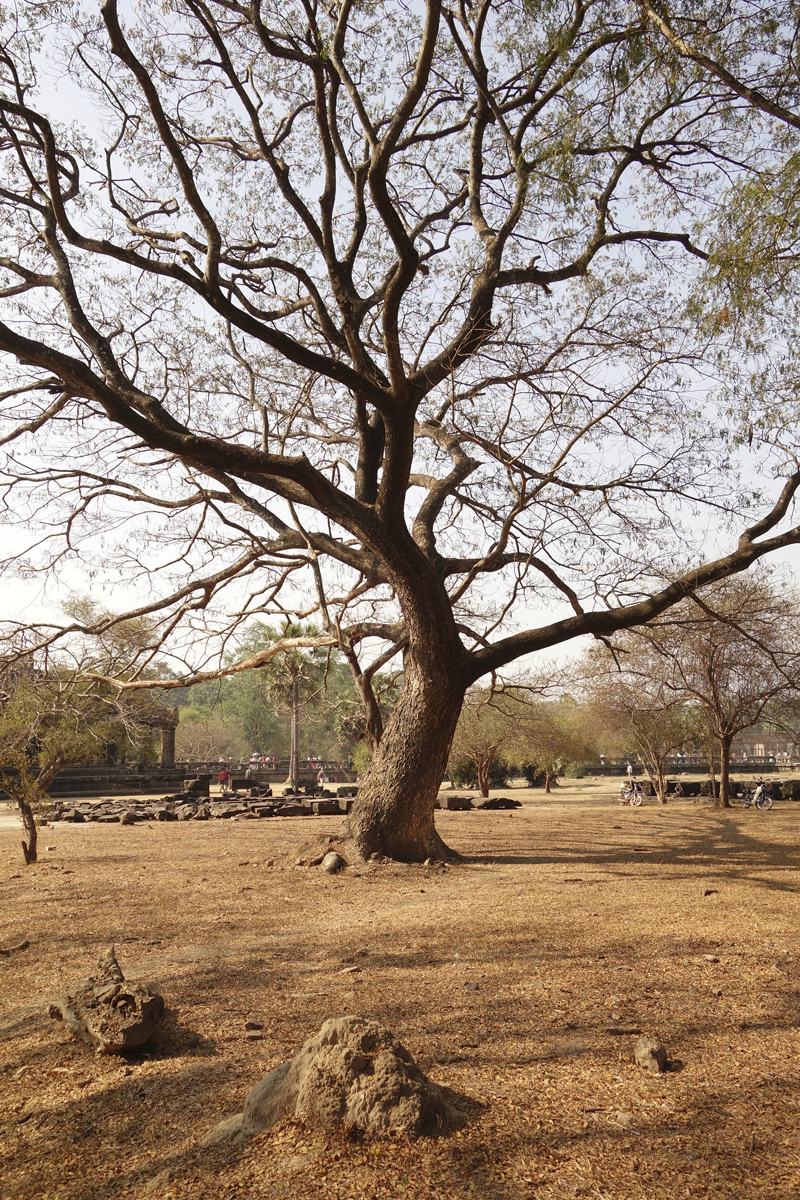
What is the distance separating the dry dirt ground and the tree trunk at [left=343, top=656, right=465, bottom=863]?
498 millimetres

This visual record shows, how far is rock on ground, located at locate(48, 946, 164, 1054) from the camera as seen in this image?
10.4 feet

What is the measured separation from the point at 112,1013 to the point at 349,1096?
1335mm

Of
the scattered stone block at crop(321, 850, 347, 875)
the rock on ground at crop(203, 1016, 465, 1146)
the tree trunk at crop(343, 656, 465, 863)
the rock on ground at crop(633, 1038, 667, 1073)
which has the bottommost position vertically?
the scattered stone block at crop(321, 850, 347, 875)

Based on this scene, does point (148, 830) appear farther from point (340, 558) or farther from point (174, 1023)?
point (174, 1023)

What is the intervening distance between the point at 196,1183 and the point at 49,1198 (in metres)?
0.42

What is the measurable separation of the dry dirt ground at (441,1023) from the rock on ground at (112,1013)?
77 mm

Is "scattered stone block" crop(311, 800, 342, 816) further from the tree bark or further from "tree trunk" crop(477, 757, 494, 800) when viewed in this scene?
"tree trunk" crop(477, 757, 494, 800)

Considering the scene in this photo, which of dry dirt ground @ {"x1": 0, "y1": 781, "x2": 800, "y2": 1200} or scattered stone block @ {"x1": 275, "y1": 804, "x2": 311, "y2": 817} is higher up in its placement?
dry dirt ground @ {"x1": 0, "y1": 781, "x2": 800, "y2": 1200}

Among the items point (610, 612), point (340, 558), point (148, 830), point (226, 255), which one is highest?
point (226, 255)

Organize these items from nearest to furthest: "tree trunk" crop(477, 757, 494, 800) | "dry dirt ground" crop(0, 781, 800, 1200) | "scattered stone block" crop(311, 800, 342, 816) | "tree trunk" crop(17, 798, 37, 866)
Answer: "dry dirt ground" crop(0, 781, 800, 1200)
"tree trunk" crop(17, 798, 37, 866)
"scattered stone block" crop(311, 800, 342, 816)
"tree trunk" crop(477, 757, 494, 800)

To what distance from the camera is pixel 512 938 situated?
5.16 metres

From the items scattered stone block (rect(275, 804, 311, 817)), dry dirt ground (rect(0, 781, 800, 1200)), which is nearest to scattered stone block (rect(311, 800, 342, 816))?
scattered stone block (rect(275, 804, 311, 817))

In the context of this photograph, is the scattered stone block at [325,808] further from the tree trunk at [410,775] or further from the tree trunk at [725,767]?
the tree trunk at [725,767]

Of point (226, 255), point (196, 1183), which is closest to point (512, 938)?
point (196, 1183)
